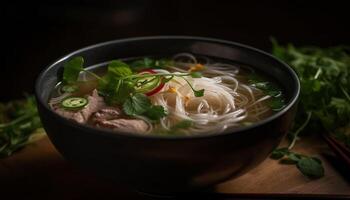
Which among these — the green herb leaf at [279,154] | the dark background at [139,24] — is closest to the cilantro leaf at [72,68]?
the green herb leaf at [279,154]

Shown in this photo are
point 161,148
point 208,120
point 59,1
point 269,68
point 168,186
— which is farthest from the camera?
point 59,1

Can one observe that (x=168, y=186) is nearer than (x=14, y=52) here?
Yes

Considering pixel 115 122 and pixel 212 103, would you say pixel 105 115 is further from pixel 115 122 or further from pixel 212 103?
pixel 212 103

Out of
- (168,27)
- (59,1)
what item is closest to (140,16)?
(168,27)

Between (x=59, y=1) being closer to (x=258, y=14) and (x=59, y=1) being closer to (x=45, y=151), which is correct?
(x=45, y=151)

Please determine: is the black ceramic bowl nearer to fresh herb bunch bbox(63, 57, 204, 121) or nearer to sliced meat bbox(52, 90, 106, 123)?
sliced meat bbox(52, 90, 106, 123)

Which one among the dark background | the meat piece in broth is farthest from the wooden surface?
the dark background
